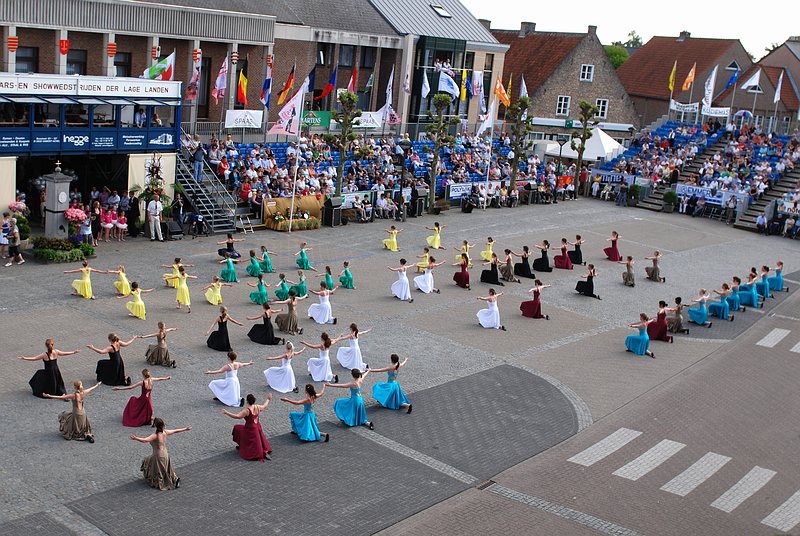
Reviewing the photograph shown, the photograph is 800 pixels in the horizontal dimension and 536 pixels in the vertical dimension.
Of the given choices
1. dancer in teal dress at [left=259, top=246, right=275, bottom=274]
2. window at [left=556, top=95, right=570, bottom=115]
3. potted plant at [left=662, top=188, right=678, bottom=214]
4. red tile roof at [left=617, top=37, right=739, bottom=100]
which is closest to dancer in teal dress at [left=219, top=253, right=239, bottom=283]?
dancer in teal dress at [left=259, top=246, right=275, bottom=274]

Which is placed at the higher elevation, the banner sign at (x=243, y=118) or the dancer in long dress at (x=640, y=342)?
the banner sign at (x=243, y=118)

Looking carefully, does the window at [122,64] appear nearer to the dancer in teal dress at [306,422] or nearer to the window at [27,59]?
the window at [27,59]

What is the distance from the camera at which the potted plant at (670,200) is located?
49531 millimetres

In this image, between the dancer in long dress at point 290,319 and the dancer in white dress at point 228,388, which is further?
the dancer in long dress at point 290,319

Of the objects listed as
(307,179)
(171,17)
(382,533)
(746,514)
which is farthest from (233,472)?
(171,17)

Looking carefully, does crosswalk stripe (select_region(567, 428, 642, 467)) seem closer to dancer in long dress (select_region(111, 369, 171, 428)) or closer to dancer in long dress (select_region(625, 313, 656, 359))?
dancer in long dress (select_region(625, 313, 656, 359))

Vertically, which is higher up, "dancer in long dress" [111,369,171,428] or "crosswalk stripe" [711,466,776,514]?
"dancer in long dress" [111,369,171,428]

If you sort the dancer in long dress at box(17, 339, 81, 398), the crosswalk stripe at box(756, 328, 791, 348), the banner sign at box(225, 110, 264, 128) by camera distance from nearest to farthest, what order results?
1. the dancer in long dress at box(17, 339, 81, 398)
2. the crosswalk stripe at box(756, 328, 791, 348)
3. the banner sign at box(225, 110, 264, 128)

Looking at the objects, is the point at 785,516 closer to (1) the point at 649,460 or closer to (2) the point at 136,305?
(1) the point at 649,460

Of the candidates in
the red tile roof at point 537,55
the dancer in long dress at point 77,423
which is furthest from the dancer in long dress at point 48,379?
the red tile roof at point 537,55

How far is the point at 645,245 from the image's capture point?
4038 cm

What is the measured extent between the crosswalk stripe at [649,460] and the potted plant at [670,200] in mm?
32283

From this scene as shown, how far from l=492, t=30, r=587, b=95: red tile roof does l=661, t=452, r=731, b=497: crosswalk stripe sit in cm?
4614

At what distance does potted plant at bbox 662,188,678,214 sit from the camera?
49.5m
